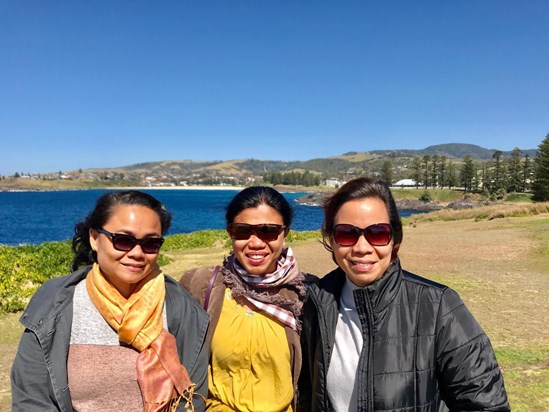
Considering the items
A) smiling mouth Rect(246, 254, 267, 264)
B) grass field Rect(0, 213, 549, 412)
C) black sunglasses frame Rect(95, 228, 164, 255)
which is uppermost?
black sunglasses frame Rect(95, 228, 164, 255)

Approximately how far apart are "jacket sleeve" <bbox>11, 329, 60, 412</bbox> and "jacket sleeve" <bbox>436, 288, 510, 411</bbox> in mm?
1865

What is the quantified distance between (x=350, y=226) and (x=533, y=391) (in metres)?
3.71

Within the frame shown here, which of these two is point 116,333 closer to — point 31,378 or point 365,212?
point 31,378

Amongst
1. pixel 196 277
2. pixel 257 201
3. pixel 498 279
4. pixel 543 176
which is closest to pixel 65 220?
pixel 498 279

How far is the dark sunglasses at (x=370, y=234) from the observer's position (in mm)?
1996

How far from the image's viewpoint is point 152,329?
7.07ft

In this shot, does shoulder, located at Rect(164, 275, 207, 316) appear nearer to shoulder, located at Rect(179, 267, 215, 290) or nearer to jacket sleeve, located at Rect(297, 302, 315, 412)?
shoulder, located at Rect(179, 267, 215, 290)

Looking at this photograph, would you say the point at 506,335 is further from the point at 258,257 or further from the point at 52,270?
the point at 52,270

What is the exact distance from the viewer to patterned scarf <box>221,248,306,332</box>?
2557 millimetres

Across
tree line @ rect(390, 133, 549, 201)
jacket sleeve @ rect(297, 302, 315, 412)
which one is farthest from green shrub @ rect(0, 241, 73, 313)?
tree line @ rect(390, 133, 549, 201)

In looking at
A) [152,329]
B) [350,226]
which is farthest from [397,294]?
[152,329]

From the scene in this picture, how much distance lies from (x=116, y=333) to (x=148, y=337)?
7.2 inches

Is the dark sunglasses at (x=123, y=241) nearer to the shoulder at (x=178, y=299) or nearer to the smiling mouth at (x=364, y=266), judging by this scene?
the shoulder at (x=178, y=299)

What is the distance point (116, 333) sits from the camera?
7.07ft
